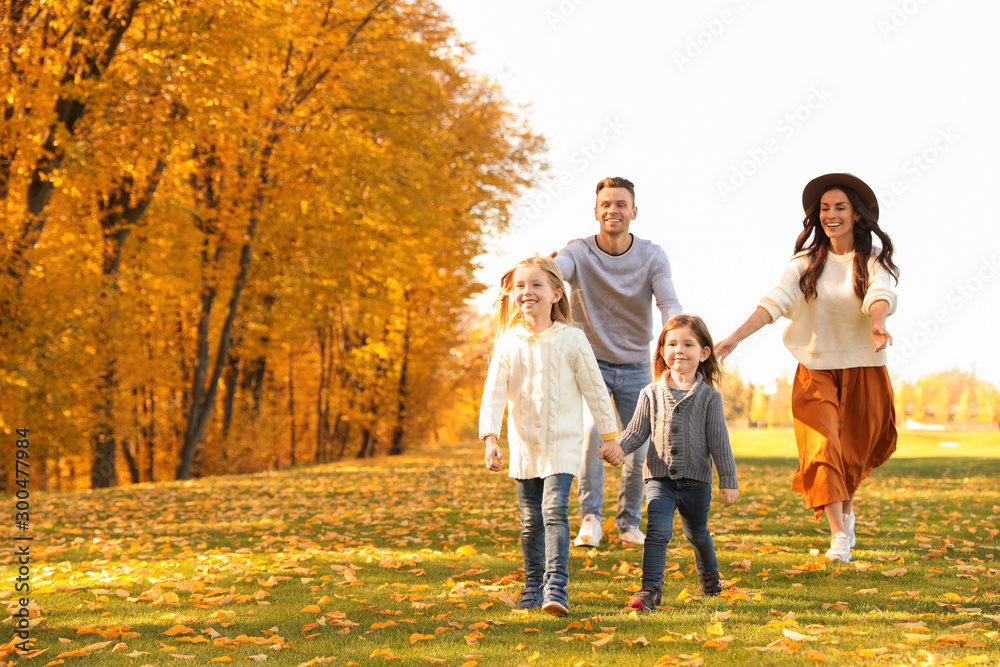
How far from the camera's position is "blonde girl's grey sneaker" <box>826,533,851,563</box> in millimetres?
5250

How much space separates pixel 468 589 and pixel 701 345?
188cm

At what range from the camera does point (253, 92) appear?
1358 cm

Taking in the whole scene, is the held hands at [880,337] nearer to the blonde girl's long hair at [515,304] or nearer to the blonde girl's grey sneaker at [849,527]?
the blonde girl's grey sneaker at [849,527]

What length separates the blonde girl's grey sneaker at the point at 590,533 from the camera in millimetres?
5887

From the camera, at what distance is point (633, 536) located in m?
6.04

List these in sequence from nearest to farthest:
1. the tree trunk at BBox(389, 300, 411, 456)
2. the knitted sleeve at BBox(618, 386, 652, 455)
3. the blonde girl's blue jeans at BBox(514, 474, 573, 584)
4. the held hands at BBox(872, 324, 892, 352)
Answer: the blonde girl's blue jeans at BBox(514, 474, 573, 584), the knitted sleeve at BBox(618, 386, 652, 455), the held hands at BBox(872, 324, 892, 352), the tree trunk at BBox(389, 300, 411, 456)

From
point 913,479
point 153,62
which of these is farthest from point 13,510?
point 913,479

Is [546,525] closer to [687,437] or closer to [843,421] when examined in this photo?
[687,437]

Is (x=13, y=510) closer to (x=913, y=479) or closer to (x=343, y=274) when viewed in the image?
(x=343, y=274)

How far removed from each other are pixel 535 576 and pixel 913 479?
40.3 ft

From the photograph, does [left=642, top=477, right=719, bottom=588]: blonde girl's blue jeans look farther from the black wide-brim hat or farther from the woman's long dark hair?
the black wide-brim hat

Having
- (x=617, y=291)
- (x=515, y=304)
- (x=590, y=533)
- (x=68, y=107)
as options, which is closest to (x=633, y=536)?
(x=590, y=533)

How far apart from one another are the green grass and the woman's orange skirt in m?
0.56

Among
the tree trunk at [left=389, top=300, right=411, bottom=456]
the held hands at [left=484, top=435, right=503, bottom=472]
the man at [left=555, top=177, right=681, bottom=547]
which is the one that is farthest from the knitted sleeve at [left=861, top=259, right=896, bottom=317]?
the tree trunk at [left=389, top=300, right=411, bottom=456]
